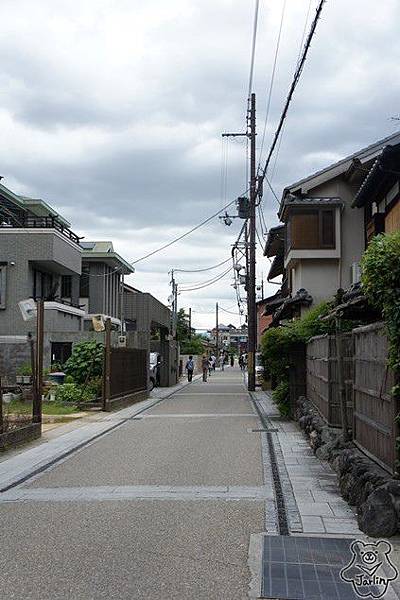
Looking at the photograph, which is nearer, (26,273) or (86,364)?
(86,364)

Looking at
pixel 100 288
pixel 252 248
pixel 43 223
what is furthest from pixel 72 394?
pixel 100 288

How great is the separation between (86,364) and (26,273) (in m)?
7.49

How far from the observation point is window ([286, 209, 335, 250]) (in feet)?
86.5

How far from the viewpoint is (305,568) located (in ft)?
19.7

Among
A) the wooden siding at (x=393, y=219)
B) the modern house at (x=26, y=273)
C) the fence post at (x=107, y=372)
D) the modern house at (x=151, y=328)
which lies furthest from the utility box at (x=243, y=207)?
the wooden siding at (x=393, y=219)

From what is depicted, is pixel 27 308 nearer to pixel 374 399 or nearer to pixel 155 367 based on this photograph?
pixel 374 399

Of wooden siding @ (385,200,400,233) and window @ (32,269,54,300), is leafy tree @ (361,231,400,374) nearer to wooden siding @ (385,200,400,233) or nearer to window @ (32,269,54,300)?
wooden siding @ (385,200,400,233)

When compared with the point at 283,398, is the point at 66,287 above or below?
above

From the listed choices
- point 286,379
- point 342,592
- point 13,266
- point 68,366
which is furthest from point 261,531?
point 13,266

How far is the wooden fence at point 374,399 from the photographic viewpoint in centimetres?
768

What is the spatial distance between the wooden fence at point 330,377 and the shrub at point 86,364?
1033 centimetres

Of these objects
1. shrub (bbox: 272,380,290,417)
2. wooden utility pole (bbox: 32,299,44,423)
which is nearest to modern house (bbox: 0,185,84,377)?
shrub (bbox: 272,380,290,417)

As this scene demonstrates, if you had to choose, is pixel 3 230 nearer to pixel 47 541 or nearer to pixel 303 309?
pixel 303 309

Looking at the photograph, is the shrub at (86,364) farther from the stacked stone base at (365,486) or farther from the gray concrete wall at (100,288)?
the gray concrete wall at (100,288)
